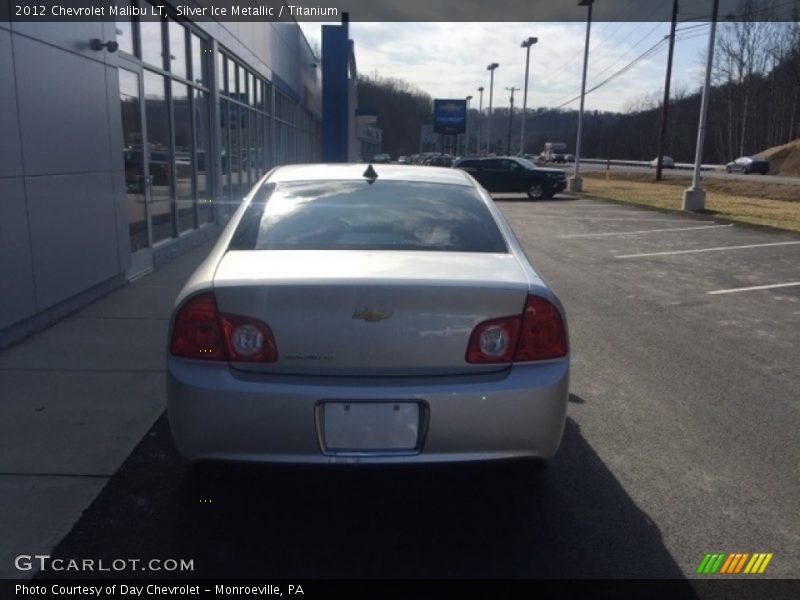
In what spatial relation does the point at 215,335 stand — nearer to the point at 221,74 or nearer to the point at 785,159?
the point at 221,74

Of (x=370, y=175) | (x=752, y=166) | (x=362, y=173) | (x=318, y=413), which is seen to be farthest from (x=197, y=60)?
(x=752, y=166)

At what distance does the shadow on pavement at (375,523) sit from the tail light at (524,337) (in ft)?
1.55

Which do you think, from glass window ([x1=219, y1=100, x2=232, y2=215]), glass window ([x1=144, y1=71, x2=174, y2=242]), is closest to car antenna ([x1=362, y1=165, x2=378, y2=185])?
glass window ([x1=144, y1=71, x2=174, y2=242])

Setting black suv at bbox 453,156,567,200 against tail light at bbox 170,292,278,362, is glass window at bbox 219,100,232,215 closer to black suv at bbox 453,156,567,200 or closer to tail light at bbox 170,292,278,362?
tail light at bbox 170,292,278,362

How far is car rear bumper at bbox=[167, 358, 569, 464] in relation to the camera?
2.84m

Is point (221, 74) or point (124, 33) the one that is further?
point (221, 74)

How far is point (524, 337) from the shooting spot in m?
3.01

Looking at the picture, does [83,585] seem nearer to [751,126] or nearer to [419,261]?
[419,261]

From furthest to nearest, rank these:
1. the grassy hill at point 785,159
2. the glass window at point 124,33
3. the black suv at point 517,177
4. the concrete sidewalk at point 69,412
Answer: the grassy hill at point 785,159 < the black suv at point 517,177 < the glass window at point 124,33 < the concrete sidewalk at point 69,412

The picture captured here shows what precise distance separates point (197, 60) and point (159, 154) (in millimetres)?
3221

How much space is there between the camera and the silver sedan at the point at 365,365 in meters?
2.85

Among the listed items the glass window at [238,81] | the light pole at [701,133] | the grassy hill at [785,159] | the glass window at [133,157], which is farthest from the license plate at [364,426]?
the grassy hill at [785,159]

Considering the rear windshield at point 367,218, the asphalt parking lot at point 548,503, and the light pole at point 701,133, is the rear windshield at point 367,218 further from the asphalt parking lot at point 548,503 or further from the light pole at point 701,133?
the light pole at point 701,133

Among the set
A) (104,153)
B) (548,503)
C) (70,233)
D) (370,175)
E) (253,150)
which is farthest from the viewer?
(253,150)
